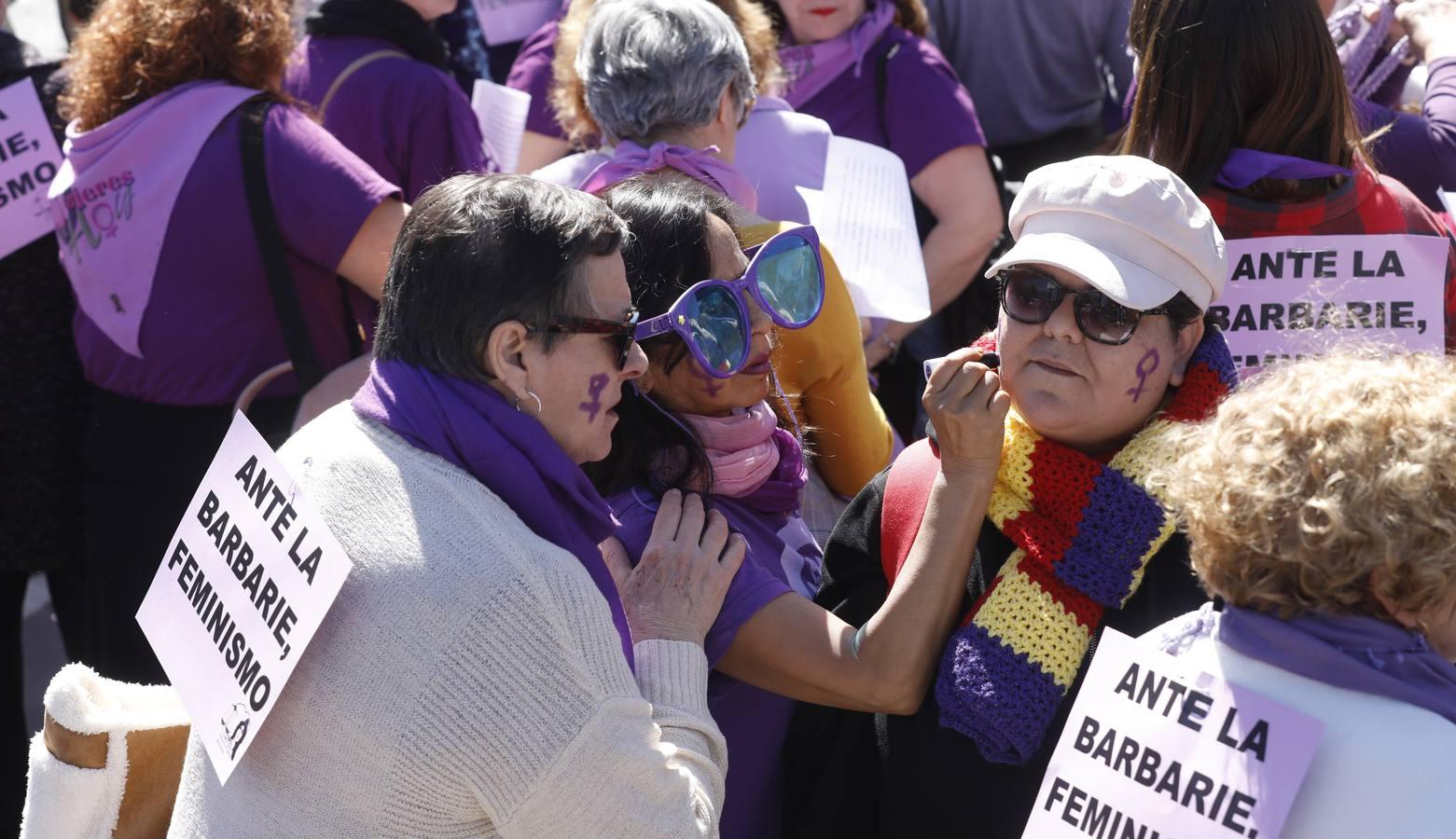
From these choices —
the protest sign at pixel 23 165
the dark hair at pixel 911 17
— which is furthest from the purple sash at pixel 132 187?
the dark hair at pixel 911 17

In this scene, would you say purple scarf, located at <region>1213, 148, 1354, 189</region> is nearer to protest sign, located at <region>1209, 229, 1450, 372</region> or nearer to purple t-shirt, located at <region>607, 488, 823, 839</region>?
protest sign, located at <region>1209, 229, 1450, 372</region>

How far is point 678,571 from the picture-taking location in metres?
2.12

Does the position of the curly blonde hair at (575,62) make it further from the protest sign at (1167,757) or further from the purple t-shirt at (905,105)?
the protest sign at (1167,757)

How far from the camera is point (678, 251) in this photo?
232cm

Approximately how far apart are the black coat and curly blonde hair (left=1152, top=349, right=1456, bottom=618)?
377 millimetres

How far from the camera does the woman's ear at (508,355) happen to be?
184cm

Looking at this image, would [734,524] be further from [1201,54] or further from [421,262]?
[1201,54]

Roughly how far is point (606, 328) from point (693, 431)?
18.0 inches

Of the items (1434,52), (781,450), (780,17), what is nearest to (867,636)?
(781,450)

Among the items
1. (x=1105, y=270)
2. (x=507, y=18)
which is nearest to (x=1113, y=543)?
(x=1105, y=270)

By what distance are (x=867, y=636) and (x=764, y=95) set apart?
191cm

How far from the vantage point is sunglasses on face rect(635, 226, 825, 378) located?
2254 mm

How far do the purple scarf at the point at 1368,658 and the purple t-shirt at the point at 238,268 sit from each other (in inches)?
82.6

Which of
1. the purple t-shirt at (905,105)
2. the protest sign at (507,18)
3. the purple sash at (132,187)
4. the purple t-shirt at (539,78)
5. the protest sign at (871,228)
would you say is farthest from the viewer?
the protest sign at (507,18)
